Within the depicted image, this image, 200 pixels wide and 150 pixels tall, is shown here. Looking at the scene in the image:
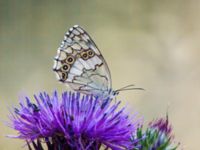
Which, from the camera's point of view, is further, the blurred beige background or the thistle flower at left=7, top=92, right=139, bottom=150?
the blurred beige background

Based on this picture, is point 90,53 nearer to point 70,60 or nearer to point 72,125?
point 70,60

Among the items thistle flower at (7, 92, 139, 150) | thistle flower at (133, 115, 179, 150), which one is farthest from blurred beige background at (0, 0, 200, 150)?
thistle flower at (7, 92, 139, 150)

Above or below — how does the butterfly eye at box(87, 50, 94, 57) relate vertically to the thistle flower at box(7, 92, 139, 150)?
above

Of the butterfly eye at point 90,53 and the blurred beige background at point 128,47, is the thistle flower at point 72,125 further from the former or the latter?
the blurred beige background at point 128,47

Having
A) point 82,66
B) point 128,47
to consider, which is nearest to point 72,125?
point 82,66

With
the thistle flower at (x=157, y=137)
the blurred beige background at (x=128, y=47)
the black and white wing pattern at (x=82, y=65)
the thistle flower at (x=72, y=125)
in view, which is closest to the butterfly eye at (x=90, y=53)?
the black and white wing pattern at (x=82, y=65)

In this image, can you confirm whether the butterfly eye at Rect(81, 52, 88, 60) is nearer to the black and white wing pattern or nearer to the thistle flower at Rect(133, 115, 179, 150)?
the black and white wing pattern

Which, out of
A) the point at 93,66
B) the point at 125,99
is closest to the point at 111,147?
the point at 93,66
